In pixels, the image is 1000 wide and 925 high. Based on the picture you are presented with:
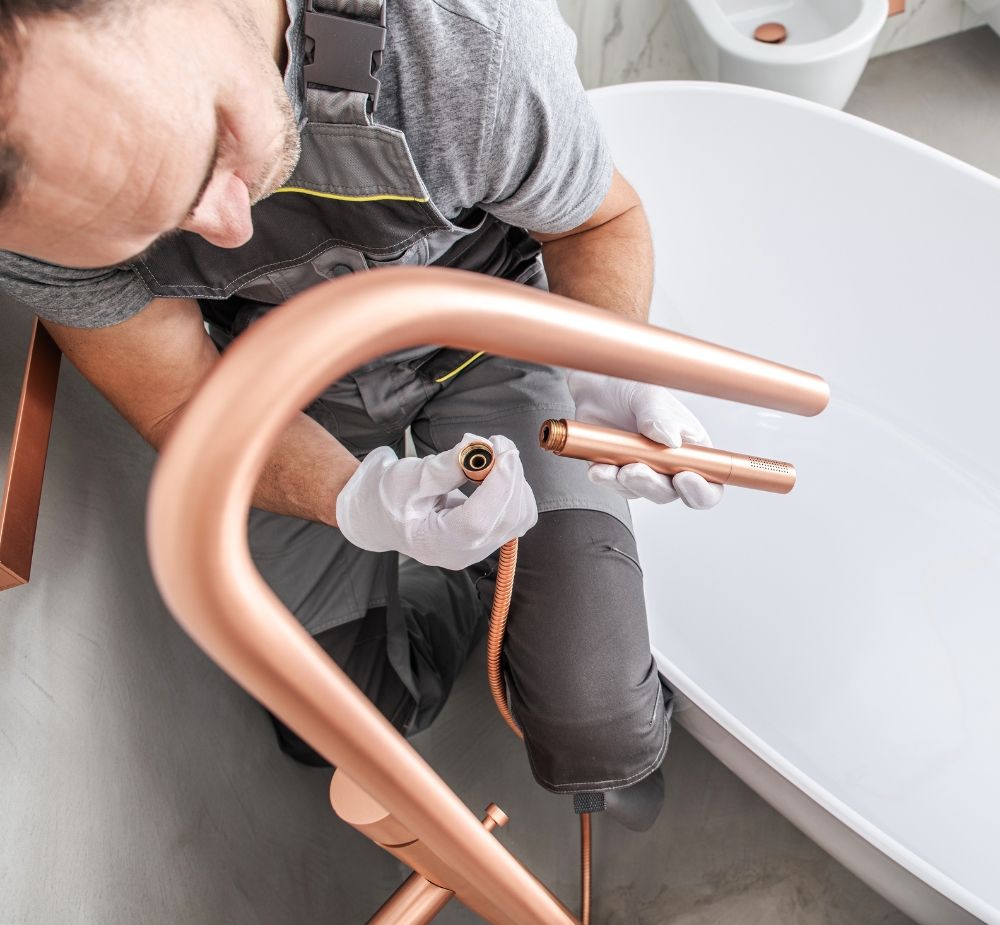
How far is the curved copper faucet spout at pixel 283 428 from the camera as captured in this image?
257 mm

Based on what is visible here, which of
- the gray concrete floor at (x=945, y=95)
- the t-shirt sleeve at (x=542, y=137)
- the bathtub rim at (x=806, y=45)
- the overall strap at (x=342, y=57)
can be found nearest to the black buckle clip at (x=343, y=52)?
the overall strap at (x=342, y=57)

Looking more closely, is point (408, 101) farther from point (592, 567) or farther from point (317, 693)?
point (317, 693)

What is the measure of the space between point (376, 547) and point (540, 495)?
0.21 metres

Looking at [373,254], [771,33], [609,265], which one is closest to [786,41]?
[771,33]

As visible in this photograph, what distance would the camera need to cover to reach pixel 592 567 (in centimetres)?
94

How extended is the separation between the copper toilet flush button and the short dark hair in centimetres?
151

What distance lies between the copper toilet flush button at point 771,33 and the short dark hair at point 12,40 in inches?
59.5

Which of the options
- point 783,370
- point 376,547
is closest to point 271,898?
point 376,547

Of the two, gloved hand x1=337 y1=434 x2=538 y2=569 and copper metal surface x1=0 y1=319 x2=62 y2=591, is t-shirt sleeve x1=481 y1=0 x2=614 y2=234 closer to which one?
gloved hand x1=337 y1=434 x2=538 y2=569

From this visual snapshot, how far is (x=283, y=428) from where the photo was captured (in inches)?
10.8

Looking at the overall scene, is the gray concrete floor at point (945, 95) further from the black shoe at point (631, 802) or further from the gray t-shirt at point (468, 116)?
the black shoe at point (631, 802)

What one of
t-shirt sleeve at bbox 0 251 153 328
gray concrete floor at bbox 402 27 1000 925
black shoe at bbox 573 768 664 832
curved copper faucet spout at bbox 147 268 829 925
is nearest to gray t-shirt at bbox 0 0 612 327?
t-shirt sleeve at bbox 0 251 153 328

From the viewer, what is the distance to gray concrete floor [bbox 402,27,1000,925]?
119 cm

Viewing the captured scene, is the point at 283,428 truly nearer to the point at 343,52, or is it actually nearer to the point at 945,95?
the point at 343,52
